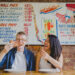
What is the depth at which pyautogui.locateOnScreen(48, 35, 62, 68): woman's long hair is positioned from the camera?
207 centimetres

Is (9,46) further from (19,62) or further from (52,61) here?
(52,61)

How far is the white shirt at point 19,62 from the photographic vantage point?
202cm

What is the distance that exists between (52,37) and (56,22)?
0.29 m

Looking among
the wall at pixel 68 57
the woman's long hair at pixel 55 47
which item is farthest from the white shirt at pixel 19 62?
the wall at pixel 68 57

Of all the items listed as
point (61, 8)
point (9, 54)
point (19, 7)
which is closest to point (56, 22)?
point (61, 8)

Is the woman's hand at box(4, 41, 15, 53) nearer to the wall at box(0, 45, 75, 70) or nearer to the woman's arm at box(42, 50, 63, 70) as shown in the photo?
the woman's arm at box(42, 50, 63, 70)

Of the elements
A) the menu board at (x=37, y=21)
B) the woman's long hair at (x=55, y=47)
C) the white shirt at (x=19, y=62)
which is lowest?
the white shirt at (x=19, y=62)

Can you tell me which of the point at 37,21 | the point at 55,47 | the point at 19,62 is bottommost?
the point at 19,62

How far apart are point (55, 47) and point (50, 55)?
0.46ft

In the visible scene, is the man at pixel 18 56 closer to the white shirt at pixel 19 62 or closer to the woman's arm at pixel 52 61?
the white shirt at pixel 19 62

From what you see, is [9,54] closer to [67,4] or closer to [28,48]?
[28,48]

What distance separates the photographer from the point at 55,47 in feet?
6.97

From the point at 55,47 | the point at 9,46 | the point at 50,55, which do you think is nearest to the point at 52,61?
the point at 50,55

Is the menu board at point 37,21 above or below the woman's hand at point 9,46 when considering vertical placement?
above
